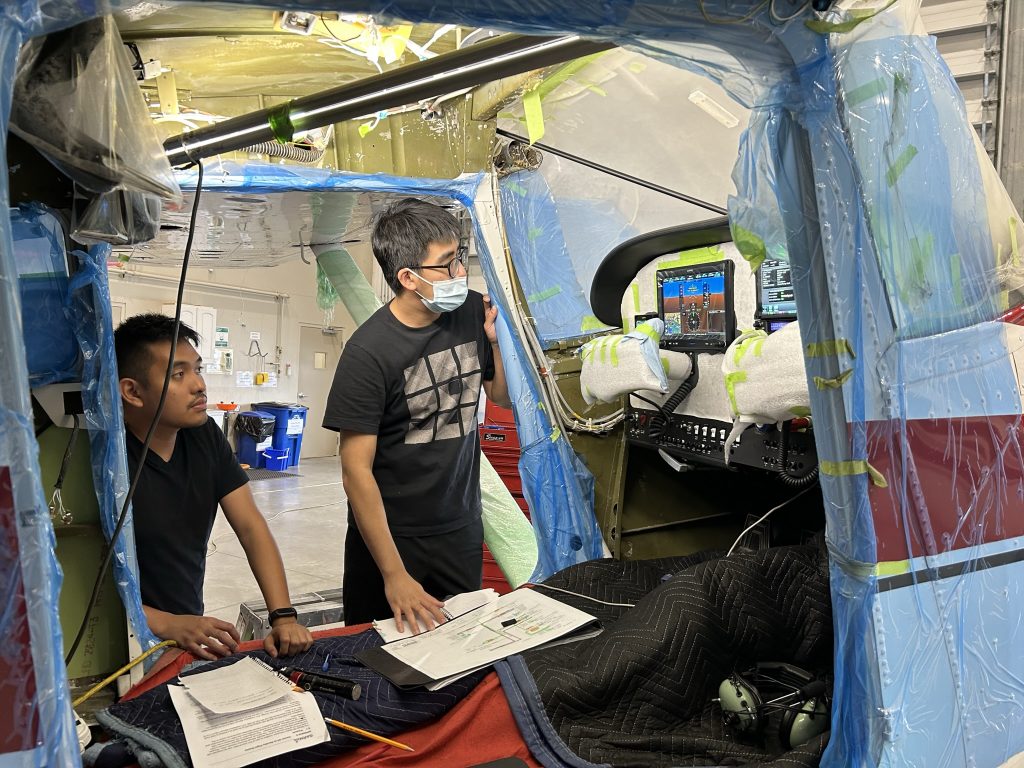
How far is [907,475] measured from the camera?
1147 mm

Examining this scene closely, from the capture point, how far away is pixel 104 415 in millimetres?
1615

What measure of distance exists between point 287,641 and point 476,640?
1.30ft

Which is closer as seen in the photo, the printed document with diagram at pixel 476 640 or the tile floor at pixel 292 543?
the printed document with diagram at pixel 476 640

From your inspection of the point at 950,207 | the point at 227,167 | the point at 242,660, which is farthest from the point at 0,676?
the point at 227,167

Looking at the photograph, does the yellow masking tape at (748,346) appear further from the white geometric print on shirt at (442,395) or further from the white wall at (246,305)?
the white wall at (246,305)

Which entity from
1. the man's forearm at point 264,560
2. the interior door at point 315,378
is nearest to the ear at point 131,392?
the man's forearm at point 264,560

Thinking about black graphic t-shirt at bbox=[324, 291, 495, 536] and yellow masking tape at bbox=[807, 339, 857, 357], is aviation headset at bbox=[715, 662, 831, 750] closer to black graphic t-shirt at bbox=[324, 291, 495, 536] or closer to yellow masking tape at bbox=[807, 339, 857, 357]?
yellow masking tape at bbox=[807, 339, 857, 357]

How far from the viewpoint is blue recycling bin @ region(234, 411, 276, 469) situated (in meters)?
8.26

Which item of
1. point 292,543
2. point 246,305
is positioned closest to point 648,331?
point 292,543

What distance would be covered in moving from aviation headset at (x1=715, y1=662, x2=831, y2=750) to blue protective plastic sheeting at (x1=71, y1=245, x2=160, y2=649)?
125cm

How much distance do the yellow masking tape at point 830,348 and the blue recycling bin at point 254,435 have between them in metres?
7.85

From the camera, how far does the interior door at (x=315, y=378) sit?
968 cm

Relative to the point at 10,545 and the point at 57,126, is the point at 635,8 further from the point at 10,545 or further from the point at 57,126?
the point at 10,545

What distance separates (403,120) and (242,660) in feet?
8.34
